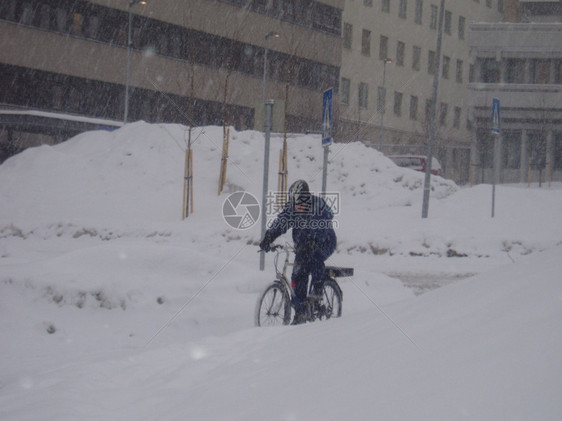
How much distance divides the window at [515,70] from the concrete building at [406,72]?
9.08ft

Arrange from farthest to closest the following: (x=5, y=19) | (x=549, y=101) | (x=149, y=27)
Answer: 1. (x=549, y=101)
2. (x=149, y=27)
3. (x=5, y=19)

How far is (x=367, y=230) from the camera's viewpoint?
17.4 metres

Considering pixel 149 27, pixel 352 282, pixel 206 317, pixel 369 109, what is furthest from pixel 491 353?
pixel 369 109

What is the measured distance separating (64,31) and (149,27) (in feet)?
17.1

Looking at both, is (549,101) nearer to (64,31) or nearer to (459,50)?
(459,50)

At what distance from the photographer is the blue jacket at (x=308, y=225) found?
23.3ft

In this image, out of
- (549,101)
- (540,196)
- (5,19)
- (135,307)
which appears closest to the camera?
(135,307)

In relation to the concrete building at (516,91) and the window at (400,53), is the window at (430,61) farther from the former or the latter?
the concrete building at (516,91)

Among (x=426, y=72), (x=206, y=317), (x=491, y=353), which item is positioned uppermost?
(x=426, y=72)

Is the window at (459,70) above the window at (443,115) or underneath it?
above

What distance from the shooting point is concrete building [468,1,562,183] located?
47312 millimetres

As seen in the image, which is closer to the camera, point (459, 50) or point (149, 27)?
point (149, 27)

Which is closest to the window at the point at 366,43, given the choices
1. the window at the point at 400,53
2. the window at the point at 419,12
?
the window at the point at 400,53

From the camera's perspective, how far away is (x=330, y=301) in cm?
766
